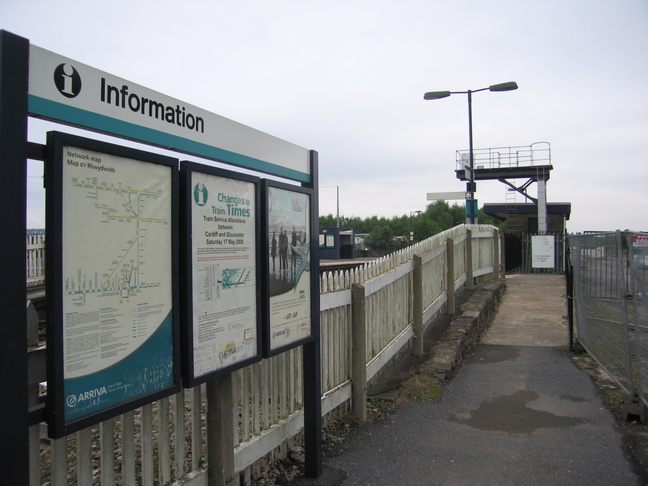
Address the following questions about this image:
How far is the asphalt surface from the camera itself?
372 centimetres

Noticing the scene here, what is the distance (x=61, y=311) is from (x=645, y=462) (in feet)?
14.1

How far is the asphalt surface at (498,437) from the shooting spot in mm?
3721

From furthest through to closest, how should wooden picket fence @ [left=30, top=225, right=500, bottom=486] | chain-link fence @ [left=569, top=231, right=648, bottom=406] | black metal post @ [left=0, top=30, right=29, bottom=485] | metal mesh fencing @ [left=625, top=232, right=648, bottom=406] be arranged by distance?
1. chain-link fence @ [left=569, top=231, right=648, bottom=406]
2. metal mesh fencing @ [left=625, top=232, right=648, bottom=406]
3. wooden picket fence @ [left=30, top=225, right=500, bottom=486]
4. black metal post @ [left=0, top=30, right=29, bottom=485]

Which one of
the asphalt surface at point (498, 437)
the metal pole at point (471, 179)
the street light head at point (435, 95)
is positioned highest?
the street light head at point (435, 95)

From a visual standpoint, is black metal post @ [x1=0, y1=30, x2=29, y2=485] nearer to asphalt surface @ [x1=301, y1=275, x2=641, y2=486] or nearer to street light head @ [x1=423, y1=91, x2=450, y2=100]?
asphalt surface @ [x1=301, y1=275, x2=641, y2=486]

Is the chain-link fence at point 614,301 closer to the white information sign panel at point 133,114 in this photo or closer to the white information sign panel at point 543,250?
the white information sign panel at point 133,114

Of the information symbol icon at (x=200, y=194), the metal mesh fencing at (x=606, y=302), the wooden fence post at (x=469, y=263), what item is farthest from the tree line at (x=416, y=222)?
the information symbol icon at (x=200, y=194)

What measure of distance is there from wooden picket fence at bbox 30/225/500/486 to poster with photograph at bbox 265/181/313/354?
418 millimetres

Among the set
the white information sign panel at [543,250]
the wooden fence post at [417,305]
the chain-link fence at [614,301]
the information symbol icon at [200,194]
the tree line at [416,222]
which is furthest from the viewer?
the tree line at [416,222]

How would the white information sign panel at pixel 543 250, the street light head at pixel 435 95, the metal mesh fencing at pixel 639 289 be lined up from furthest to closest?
1. the white information sign panel at pixel 543 250
2. the street light head at pixel 435 95
3. the metal mesh fencing at pixel 639 289

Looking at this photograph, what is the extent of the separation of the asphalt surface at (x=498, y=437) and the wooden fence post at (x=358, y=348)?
9.9 inches

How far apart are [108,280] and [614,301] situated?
212 inches

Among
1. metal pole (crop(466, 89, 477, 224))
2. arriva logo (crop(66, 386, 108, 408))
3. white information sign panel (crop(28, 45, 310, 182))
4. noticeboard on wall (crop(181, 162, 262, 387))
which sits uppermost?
metal pole (crop(466, 89, 477, 224))

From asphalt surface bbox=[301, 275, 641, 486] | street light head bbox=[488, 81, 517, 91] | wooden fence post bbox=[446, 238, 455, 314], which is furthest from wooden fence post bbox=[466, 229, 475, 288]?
street light head bbox=[488, 81, 517, 91]
